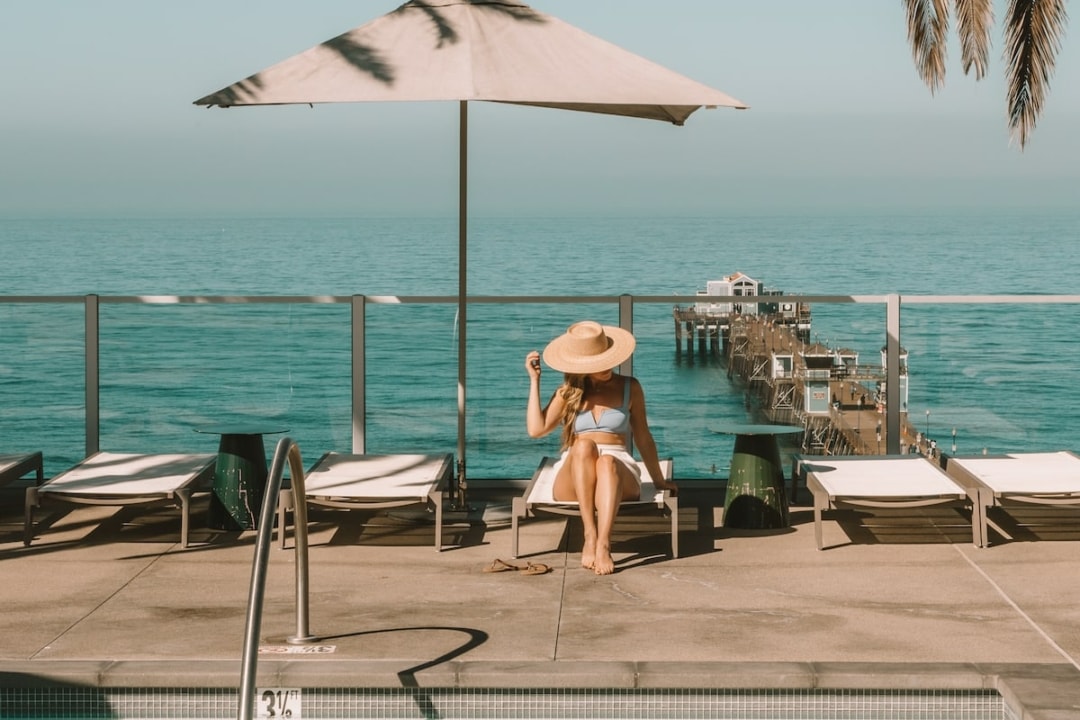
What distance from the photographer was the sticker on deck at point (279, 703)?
464 centimetres

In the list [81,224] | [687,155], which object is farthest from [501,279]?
[81,224]

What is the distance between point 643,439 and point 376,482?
4.37 feet

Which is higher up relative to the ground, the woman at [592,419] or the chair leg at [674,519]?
the woman at [592,419]

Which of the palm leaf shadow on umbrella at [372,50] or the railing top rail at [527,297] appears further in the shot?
the railing top rail at [527,297]

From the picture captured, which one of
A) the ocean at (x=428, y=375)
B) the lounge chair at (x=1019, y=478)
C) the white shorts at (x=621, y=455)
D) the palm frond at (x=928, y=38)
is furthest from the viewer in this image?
the palm frond at (x=928, y=38)

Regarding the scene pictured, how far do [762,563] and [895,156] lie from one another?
70629 mm

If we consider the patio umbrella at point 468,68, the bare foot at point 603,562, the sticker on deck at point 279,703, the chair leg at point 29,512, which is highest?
the patio umbrella at point 468,68

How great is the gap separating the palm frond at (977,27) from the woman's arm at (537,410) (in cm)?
620

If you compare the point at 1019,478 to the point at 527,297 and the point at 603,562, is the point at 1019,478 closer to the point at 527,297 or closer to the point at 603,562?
the point at 603,562

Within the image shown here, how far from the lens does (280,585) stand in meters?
6.11

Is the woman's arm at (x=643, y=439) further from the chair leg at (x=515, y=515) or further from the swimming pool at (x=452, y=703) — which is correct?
the swimming pool at (x=452, y=703)

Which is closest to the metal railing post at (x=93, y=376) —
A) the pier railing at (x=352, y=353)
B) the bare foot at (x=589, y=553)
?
the pier railing at (x=352, y=353)

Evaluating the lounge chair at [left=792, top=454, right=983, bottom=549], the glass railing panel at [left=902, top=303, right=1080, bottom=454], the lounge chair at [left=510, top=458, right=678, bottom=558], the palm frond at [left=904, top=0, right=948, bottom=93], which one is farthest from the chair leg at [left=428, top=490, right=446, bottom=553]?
the palm frond at [left=904, top=0, right=948, bottom=93]

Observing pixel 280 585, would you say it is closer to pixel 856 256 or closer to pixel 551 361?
pixel 551 361
